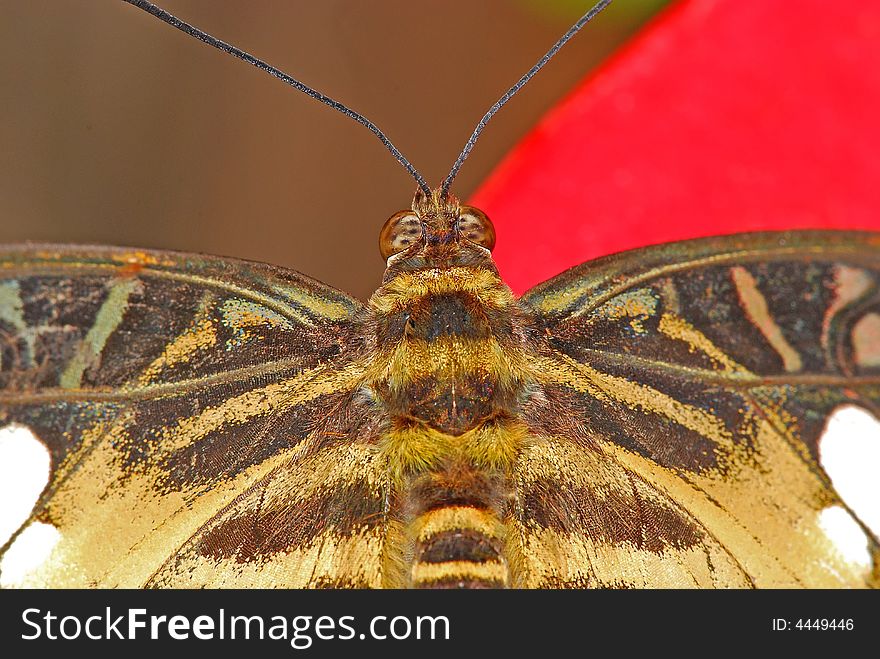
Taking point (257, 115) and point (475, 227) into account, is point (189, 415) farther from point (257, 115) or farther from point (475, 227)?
point (257, 115)

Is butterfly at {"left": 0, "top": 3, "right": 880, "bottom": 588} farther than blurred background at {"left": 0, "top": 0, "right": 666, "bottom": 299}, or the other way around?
blurred background at {"left": 0, "top": 0, "right": 666, "bottom": 299}

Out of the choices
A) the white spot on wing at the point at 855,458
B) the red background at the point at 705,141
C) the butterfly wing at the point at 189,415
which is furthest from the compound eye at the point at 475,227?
the white spot on wing at the point at 855,458

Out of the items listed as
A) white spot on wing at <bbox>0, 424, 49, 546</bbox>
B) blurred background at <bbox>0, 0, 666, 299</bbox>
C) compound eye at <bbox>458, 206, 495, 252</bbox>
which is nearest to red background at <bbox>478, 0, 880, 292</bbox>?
compound eye at <bbox>458, 206, 495, 252</bbox>

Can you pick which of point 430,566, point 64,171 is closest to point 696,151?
point 430,566

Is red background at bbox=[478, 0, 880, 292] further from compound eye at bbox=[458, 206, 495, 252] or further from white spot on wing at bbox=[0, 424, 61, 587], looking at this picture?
white spot on wing at bbox=[0, 424, 61, 587]

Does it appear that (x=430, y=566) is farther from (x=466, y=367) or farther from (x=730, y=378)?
(x=730, y=378)

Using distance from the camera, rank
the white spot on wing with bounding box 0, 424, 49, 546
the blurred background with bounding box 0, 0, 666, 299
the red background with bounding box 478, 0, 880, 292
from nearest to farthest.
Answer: the white spot on wing with bounding box 0, 424, 49, 546
the red background with bounding box 478, 0, 880, 292
the blurred background with bounding box 0, 0, 666, 299
